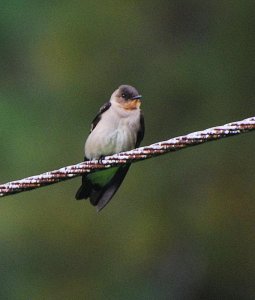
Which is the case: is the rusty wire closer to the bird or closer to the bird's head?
the bird

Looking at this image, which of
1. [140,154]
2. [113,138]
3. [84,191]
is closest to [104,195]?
[84,191]

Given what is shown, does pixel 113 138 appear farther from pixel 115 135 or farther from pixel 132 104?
pixel 132 104

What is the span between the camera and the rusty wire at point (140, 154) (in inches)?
176

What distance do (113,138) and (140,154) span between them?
6.86 feet

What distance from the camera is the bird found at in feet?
21.6

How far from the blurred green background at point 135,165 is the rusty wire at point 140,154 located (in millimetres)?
8420

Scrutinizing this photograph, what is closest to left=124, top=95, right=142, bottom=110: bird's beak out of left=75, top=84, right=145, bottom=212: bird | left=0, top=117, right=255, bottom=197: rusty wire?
left=75, top=84, right=145, bottom=212: bird

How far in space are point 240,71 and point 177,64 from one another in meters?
0.84

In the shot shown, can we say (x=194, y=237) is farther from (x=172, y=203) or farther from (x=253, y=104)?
(x=253, y=104)

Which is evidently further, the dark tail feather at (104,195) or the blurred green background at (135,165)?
the blurred green background at (135,165)

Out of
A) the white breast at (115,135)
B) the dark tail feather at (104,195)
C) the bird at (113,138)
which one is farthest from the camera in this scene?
the white breast at (115,135)

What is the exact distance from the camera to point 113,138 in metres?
6.71

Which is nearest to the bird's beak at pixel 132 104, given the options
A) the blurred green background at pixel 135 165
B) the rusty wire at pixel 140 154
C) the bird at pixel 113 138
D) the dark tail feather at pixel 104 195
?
the bird at pixel 113 138

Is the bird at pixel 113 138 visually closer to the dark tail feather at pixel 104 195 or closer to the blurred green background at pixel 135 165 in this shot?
the dark tail feather at pixel 104 195
